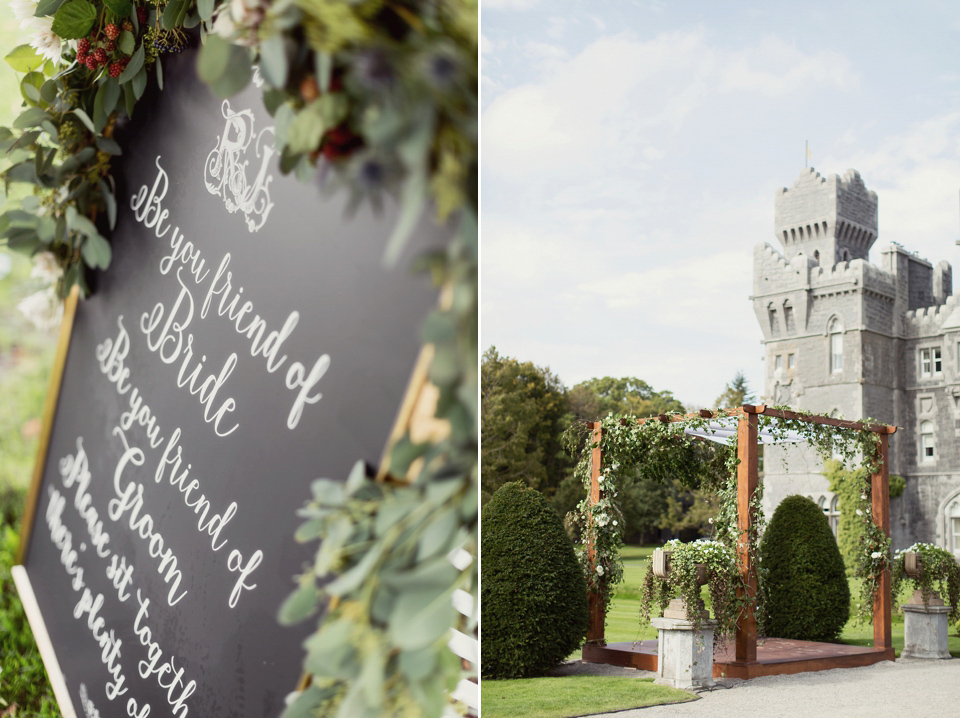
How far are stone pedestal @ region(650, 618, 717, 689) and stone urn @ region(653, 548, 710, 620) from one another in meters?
0.03

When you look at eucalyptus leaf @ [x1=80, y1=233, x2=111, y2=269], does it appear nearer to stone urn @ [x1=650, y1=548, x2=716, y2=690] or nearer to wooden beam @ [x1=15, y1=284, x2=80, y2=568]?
wooden beam @ [x1=15, y1=284, x2=80, y2=568]

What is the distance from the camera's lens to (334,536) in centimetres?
157

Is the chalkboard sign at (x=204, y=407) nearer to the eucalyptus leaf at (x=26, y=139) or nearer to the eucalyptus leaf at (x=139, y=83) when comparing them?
the eucalyptus leaf at (x=139, y=83)

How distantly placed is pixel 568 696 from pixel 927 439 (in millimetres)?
2417

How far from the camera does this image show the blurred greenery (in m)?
2.36

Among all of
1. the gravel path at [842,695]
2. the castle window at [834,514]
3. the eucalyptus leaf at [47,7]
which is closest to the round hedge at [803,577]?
the castle window at [834,514]

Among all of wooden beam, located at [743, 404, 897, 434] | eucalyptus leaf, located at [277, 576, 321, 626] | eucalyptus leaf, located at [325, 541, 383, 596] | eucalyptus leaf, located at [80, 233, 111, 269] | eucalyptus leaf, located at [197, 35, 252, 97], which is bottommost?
eucalyptus leaf, located at [277, 576, 321, 626]

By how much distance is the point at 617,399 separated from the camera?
6.27 m

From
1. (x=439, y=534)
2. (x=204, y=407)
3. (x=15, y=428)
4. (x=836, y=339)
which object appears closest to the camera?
(x=439, y=534)

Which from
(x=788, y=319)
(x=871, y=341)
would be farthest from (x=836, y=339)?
(x=788, y=319)

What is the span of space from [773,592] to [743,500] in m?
1.24

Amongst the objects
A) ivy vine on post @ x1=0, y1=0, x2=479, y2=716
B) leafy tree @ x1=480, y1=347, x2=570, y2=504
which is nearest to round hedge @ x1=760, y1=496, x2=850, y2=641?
leafy tree @ x1=480, y1=347, x2=570, y2=504

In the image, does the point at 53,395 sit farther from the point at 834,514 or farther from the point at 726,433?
the point at 834,514

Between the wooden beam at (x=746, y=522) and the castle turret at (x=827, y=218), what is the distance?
40.6 inches
